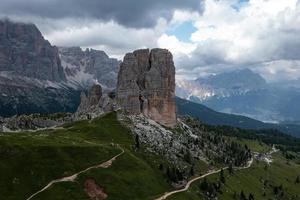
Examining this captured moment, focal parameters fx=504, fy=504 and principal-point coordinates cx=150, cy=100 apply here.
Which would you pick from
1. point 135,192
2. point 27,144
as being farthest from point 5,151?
point 135,192

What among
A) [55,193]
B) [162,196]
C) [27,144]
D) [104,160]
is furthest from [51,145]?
[162,196]

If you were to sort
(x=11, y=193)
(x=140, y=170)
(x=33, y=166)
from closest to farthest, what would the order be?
(x=11, y=193) → (x=33, y=166) → (x=140, y=170)

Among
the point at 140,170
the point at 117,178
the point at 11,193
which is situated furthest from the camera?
the point at 140,170

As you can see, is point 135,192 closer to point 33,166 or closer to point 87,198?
point 87,198

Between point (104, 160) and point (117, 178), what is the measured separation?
44.8 feet

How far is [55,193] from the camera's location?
159 meters

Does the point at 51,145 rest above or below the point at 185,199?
above

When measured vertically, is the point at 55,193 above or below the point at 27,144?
below

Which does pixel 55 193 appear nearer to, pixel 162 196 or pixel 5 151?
pixel 5 151

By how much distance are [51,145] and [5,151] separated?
60.8 ft

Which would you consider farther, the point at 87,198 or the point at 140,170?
the point at 140,170

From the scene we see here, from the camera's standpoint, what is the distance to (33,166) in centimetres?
17225

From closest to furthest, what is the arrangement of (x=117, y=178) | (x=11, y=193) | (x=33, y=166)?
(x=11, y=193) < (x=33, y=166) < (x=117, y=178)

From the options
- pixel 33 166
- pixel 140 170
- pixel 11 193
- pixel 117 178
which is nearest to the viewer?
pixel 11 193
